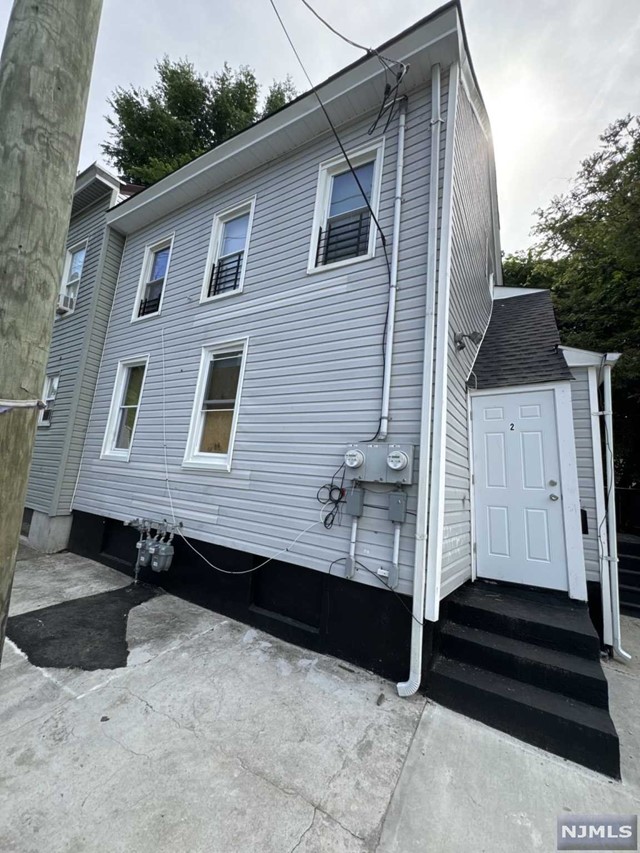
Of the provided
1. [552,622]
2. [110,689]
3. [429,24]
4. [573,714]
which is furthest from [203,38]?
[573,714]

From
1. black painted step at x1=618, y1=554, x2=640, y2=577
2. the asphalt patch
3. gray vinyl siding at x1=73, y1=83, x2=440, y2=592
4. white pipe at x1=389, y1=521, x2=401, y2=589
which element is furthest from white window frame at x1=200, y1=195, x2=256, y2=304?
black painted step at x1=618, y1=554, x2=640, y2=577

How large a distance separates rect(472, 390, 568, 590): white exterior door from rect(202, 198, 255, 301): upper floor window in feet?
13.6

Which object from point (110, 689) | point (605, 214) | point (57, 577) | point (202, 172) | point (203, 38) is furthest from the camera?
point (605, 214)

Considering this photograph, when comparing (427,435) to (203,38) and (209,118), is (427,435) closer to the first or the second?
(203,38)

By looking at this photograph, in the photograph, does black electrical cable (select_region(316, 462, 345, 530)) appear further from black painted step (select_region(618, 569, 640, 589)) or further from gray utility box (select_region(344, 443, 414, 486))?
black painted step (select_region(618, 569, 640, 589))

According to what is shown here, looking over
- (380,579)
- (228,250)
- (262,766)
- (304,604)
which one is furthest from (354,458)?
(228,250)

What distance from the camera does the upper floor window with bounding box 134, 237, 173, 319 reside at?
6512mm

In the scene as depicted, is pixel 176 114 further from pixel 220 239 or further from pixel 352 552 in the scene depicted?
pixel 352 552

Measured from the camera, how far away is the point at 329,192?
182 inches

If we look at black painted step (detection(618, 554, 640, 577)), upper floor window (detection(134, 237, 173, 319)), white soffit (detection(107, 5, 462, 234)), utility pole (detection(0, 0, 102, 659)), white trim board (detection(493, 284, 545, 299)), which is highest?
white soffit (detection(107, 5, 462, 234))

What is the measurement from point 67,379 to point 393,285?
671 cm

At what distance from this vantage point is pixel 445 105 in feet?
12.2

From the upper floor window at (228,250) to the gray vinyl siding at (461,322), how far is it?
9.72ft

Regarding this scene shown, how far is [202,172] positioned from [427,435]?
5626 mm
